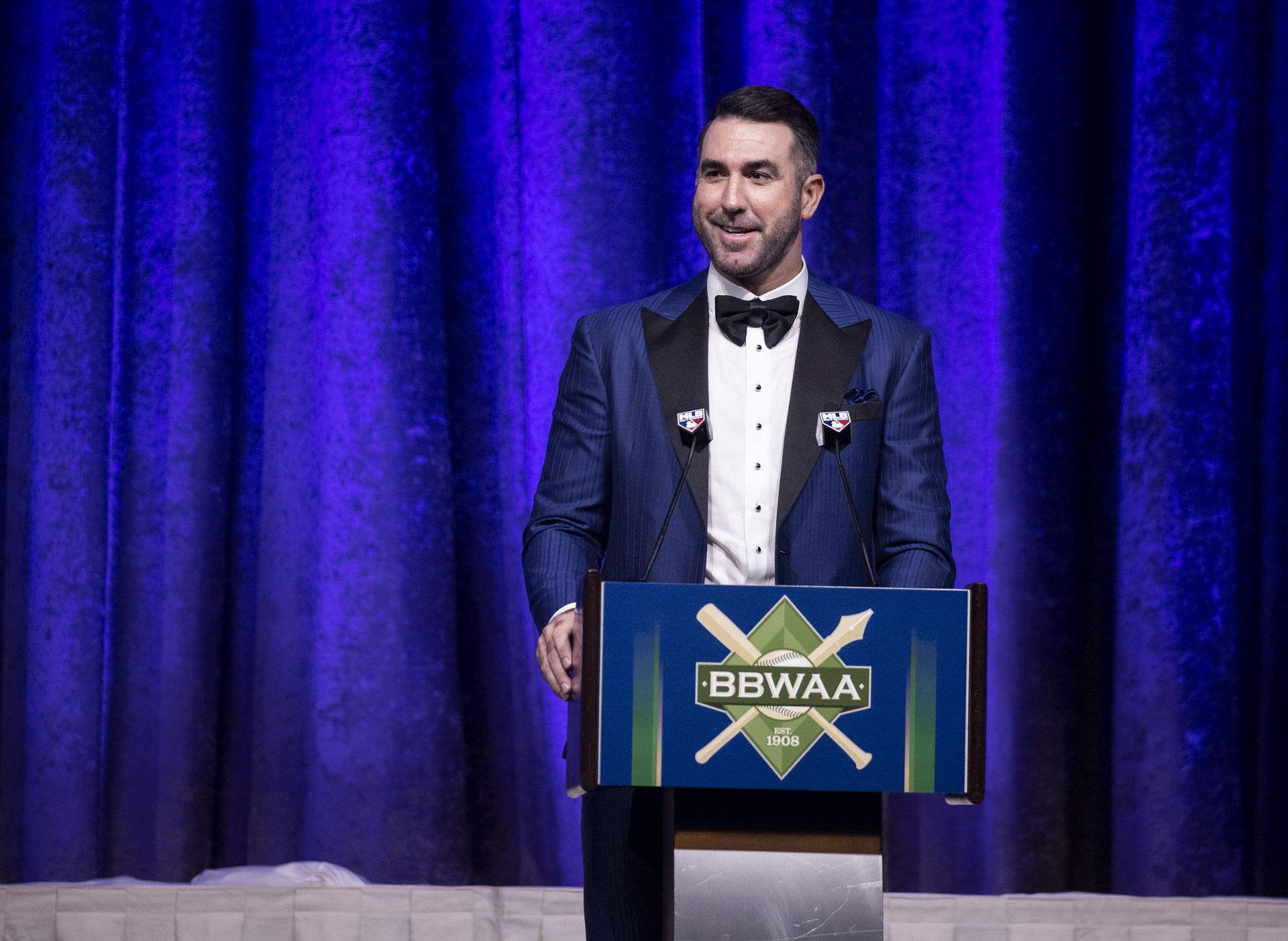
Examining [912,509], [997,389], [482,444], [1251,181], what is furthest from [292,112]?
[1251,181]

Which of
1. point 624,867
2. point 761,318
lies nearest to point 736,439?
point 761,318

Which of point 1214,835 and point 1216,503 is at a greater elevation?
point 1216,503

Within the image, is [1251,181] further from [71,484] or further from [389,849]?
[71,484]

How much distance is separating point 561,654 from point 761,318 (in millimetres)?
547

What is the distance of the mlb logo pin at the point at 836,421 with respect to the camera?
164cm

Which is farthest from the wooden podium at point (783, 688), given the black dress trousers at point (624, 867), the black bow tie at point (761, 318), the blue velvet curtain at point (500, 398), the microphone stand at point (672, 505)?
the blue velvet curtain at point (500, 398)

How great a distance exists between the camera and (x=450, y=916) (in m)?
2.64

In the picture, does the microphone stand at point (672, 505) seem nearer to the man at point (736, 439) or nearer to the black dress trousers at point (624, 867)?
the man at point (736, 439)

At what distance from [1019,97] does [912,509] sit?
5.10 feet

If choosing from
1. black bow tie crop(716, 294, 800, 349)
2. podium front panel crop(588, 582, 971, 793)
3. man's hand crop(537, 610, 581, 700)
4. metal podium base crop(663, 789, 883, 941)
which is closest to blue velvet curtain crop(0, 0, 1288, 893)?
black bow tie crop(716, 294, 800, 349)

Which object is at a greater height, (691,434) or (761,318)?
(761,318)

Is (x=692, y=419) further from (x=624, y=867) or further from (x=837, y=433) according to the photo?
(x=624, y=867)

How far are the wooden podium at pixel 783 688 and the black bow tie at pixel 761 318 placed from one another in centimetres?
55

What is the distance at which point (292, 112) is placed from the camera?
9.81 feet
